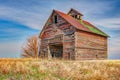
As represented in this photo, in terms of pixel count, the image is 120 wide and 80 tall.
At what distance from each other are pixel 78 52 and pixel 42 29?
10794 millimetres

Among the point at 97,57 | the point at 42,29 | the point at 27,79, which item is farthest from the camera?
the point at 42,29

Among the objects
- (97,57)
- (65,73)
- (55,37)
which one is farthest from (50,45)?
(65,73)

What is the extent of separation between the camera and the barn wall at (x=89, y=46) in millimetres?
27906

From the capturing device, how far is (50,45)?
109 feet

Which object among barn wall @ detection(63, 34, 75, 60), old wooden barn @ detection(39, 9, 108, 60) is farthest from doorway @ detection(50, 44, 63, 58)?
barn wall @ detection(63, 34, 75, 60)

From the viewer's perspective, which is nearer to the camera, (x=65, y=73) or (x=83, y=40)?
(x=65, y=73)

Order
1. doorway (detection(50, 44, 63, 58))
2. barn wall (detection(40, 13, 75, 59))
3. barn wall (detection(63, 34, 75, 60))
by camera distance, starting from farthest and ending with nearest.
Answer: doorway (detection(50, 44, 63, 58))
barn wall (detection(40, 13, 75, 59))
barn wall (detection(63, 34, 75, 60))

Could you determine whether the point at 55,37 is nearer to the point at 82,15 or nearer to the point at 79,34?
the point at 79,34

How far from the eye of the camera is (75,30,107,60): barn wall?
27906 mm

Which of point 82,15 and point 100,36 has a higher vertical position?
point 82,15

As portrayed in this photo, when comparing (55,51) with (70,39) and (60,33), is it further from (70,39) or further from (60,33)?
(70,39)

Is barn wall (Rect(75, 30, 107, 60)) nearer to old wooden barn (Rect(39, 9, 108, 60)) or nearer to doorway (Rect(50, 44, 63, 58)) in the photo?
old wooden barn (Rect(39, 9, 108, 60))

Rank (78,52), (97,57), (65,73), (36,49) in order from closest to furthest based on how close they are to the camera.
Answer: (65,73), (78,52), (97,57), (36,49)

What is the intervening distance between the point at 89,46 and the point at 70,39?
4.33 meters
